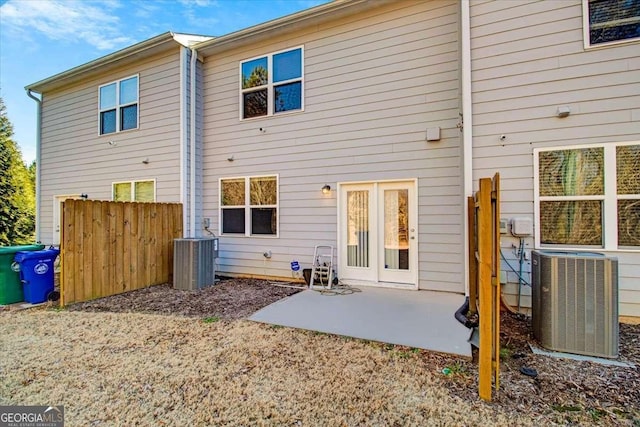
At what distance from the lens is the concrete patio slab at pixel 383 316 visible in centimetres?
344

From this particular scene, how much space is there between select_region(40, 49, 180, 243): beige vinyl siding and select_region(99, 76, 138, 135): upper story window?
190 millimetres

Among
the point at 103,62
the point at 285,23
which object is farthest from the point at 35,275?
the point at 285,23

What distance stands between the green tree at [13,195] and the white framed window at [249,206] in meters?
8.49

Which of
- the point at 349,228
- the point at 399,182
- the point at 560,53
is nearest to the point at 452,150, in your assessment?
the point at 399,182

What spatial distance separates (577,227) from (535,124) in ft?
5.09

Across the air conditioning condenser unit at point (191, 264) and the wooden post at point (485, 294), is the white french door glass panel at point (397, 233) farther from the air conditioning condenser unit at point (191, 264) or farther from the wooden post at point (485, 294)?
the air conditioning condenser unit at point (191, 264)

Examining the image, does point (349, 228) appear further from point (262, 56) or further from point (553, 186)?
point (262, 56)

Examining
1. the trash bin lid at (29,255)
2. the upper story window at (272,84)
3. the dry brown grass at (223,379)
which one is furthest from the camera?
the upper story window at (272,84)

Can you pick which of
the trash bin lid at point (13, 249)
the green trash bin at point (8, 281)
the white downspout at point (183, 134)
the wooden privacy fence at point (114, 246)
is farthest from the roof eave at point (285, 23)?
the green trash bin at point (8, 281)

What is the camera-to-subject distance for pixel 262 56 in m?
6.81

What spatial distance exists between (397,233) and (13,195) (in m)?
12.7

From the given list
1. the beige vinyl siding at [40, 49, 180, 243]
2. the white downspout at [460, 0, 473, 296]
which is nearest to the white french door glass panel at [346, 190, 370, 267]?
the white downspout at [460, 0, 473, 296]

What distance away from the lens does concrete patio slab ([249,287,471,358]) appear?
344cm

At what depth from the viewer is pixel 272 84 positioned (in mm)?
6723
